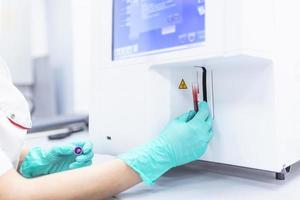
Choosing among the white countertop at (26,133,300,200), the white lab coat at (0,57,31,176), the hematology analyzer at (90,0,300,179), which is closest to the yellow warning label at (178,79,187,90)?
the hematology analyzer at (90,0,300,179)

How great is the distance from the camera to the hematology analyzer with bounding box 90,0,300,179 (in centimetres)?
63

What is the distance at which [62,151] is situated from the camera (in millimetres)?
771

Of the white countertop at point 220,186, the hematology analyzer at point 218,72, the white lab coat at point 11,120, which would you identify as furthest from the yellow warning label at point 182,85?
→ the white lab coat at point 11,120

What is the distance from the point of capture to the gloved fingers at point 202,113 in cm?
73

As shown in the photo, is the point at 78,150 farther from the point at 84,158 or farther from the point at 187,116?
the point at 187,116

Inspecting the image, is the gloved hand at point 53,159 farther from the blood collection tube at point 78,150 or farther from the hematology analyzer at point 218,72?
the hematology analyzer at point 218,72

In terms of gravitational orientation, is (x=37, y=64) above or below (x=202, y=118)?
above

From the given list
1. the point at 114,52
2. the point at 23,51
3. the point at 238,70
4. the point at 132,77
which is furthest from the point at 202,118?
the point at 23,51

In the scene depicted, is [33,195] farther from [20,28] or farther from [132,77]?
[20,28]

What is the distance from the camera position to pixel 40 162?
805mm

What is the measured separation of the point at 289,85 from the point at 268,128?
0.42ft

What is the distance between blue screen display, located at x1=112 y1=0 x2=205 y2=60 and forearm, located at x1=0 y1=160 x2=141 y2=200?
318mm

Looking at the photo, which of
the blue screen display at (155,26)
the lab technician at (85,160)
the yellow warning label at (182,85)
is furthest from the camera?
the yellow warning label at (182,85)

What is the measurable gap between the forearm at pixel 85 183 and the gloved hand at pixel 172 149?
3 cm
